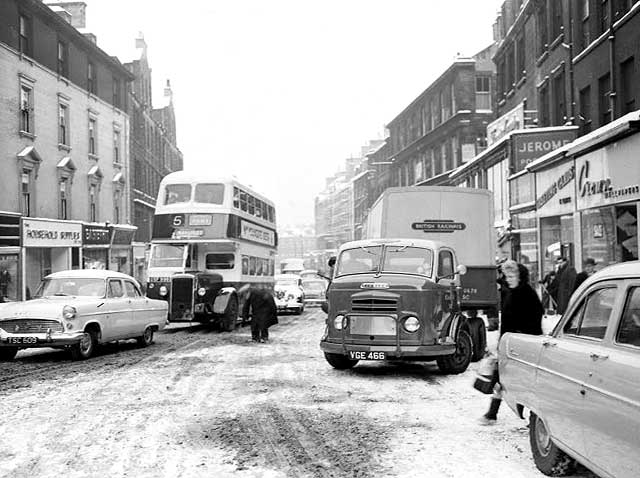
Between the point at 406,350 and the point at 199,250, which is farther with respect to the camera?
the point at 199,250

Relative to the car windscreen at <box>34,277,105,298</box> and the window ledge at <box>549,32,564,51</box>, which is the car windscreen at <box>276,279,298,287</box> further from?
the car windscreen at <box>34,277,105,298</box>

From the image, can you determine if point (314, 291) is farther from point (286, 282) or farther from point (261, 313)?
point (261, 313)

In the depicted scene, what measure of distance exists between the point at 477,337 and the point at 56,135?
24559 millimetres

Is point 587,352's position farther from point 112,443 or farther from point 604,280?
point 112,443

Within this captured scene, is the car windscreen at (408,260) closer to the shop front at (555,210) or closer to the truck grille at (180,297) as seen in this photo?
the truck grille at (180,297)

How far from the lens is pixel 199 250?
2219 centimetres

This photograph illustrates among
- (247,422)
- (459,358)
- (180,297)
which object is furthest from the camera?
(180,297)

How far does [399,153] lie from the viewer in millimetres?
61531

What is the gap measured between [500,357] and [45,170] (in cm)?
2797

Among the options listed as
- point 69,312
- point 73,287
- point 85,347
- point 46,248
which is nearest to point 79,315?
point 69,312

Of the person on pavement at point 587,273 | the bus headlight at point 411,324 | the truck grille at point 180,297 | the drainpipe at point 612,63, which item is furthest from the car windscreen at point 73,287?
the drainpipe at point 612,63

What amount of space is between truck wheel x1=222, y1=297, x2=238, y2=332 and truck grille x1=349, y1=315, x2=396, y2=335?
992 cm

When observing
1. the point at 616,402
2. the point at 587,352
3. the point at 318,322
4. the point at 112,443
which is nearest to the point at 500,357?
the point at 587,352

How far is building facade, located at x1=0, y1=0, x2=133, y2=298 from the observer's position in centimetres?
2841
